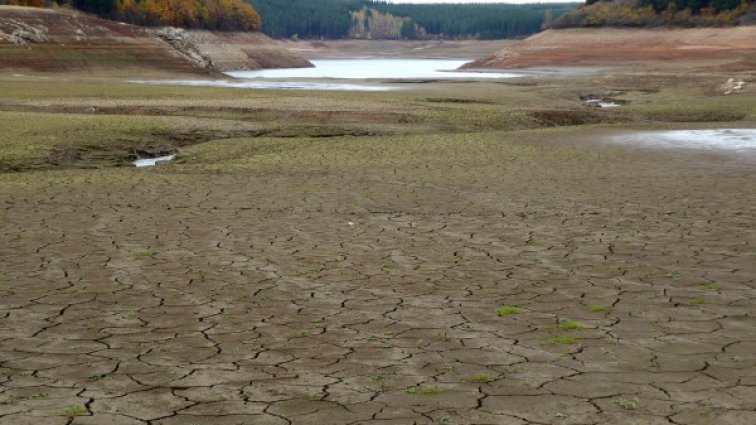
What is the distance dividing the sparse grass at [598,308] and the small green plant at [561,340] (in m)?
0.90

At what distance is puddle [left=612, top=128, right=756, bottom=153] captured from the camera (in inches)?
835

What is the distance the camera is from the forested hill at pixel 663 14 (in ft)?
259

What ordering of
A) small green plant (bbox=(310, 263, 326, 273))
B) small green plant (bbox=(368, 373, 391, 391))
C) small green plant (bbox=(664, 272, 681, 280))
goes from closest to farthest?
small green plant (bbox=(368, 373, 391, 391)) → small green plant (bbox=(664, 272, 681, 280)) → small green plant (bbox=(310, 263, 326, 273))

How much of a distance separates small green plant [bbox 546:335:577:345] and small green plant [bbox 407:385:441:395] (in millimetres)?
1434

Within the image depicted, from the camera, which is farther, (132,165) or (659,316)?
(132,165)

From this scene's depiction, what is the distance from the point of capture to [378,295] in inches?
352

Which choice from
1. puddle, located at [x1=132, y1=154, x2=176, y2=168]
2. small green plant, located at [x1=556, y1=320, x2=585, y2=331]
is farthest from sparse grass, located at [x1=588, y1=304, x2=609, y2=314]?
puddle, located at [x1=132, y1=154, x2=176, y2=168]

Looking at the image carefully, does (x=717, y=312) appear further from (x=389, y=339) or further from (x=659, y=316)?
(x=389, y=339)

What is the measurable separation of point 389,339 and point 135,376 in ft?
6.28

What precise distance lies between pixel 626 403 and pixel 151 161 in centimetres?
1538

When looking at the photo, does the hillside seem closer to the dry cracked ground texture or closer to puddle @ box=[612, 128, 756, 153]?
puddle @ box=[612, 128, 756, 153]

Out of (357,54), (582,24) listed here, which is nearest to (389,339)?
(582,24)

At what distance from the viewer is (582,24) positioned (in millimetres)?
86875

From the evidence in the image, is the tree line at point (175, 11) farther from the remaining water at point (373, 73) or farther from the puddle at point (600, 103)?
the puddle at point (600, 103)
